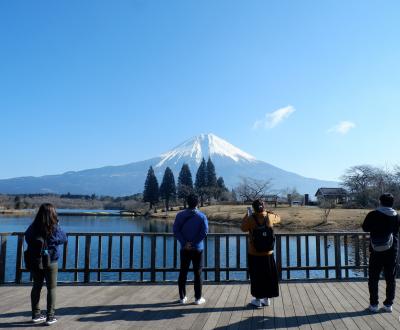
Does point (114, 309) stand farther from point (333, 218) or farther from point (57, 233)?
point (333, 218)

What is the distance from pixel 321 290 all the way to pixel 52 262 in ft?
14.5

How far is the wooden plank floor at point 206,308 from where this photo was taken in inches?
194

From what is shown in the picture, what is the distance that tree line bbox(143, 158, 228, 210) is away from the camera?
282ft

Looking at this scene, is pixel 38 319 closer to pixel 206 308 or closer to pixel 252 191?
pixel 206 308

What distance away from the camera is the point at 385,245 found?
5.48 metres

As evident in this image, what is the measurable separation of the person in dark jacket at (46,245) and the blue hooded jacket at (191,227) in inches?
69.1

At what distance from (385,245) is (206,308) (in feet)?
8.70

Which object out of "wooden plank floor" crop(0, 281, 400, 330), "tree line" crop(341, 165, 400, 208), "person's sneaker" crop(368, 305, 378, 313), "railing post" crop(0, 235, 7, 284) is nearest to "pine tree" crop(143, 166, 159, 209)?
"tree line" crop(341, 165, 400, 208)

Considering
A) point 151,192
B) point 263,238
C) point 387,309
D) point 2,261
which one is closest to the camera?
point 387,309

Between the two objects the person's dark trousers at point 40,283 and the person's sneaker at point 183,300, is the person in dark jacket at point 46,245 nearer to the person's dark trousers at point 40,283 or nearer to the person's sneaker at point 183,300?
the person's dark trousers at point 40,283

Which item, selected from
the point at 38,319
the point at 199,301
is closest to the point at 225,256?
the point at 199,301

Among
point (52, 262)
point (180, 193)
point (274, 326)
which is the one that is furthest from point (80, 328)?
point (180, 193)

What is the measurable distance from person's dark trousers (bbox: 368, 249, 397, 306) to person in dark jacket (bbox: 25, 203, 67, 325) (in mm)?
4265

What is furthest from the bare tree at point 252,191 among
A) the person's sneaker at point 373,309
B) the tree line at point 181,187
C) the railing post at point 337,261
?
the person's sneaker at point 373,309
